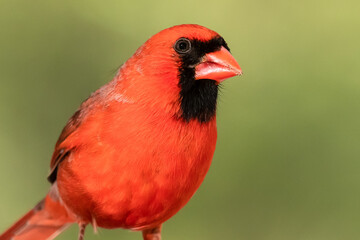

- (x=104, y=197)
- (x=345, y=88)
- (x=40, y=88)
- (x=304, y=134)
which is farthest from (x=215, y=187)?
(x=104, y=197)

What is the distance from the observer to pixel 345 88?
3.62 metres

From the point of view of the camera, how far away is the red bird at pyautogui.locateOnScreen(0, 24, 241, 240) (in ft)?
7.18

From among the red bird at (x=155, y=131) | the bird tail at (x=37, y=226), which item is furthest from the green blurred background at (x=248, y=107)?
the red bird at (x=155, y=131)

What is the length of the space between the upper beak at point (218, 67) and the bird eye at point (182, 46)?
70mm

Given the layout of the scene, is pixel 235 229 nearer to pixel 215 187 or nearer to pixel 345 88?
pixel 215 187

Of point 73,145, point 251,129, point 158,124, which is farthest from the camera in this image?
point 251,129

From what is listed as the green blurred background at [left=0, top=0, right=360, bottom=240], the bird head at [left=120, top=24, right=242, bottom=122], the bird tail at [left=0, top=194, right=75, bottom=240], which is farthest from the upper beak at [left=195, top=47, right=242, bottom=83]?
the green blurred background at [left=0, top=0, right=360, bottom=240]

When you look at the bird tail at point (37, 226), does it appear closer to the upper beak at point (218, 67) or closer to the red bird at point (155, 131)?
the red bird at point (155, 131)

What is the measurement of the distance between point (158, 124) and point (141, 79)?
0.59ft

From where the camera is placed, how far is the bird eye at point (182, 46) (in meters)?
2.22

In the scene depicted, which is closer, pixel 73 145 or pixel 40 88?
pixel 73 145

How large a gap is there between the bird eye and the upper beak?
7 centimetres

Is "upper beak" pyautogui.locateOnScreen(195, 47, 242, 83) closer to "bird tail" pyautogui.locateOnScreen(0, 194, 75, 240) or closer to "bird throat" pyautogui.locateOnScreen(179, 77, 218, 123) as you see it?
"bird throat" pyautogui.locateOnScreen(179, 77, 218, 123)

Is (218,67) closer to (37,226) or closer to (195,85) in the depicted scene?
(195,85)
